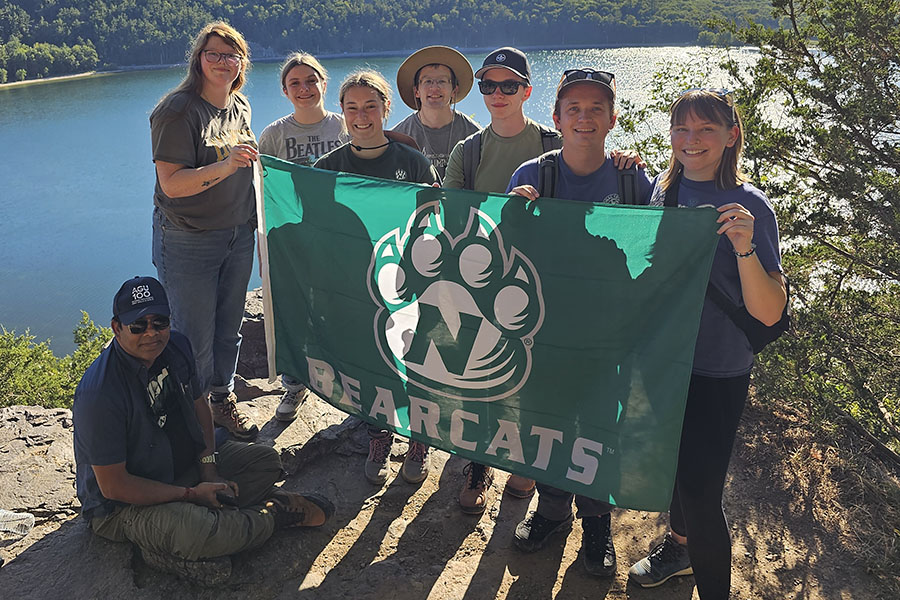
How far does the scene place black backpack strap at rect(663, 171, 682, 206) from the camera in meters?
2.94

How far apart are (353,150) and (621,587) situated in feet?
9.17

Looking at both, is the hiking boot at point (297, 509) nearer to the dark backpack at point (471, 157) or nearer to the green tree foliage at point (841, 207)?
the dark backpack at point (471, 157)

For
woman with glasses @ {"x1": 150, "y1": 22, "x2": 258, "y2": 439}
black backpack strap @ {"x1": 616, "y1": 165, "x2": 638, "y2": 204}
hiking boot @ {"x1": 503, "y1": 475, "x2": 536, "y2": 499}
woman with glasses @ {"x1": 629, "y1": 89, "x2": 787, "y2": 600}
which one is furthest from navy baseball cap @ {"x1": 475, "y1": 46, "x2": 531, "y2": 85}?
hiking boot @ {"x1": 503, "y1": 475, "x2": 536, "y2": 499}

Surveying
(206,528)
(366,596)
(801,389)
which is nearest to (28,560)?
(206,528)

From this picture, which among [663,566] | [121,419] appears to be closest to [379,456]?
[121,419]

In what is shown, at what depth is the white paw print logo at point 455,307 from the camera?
3281 millimetres

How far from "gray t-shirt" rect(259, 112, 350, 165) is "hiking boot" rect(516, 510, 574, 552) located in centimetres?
269

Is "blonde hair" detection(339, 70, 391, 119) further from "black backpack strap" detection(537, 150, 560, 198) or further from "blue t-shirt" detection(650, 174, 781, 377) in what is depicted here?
"blue t-shirt" detection(650, 174, 781, 377)

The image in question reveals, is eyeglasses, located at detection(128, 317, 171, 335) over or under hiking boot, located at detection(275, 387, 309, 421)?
over

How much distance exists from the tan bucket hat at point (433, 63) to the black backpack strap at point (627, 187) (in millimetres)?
1634

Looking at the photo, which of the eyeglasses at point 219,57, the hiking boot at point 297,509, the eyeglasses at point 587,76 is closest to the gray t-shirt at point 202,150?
the eyeglasses at point 219,57

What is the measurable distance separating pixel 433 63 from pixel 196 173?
1714 millimetres

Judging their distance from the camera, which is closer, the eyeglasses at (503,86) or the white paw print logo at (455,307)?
the white paw print logo at (455,307)

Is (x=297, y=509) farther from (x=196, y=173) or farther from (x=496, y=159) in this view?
(x=496, y=159)
